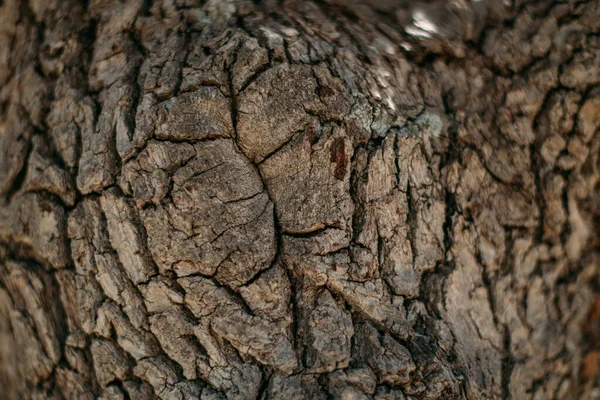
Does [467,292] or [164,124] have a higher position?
[164,124]

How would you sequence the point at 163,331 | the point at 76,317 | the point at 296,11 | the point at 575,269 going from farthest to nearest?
the point at 575,269
the point at 296,11
the point at 76,317
the point at 163,331

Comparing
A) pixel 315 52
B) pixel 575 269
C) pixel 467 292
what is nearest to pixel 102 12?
pixel 315 52

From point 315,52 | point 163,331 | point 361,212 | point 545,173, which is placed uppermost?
point 315,52

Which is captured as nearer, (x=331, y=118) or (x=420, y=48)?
(x=331, y=118)

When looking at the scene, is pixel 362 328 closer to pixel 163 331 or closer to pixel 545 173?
pixel 163 331

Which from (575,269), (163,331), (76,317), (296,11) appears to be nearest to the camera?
(163,331)

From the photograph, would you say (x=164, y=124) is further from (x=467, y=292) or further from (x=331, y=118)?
(x=467, y=292)
